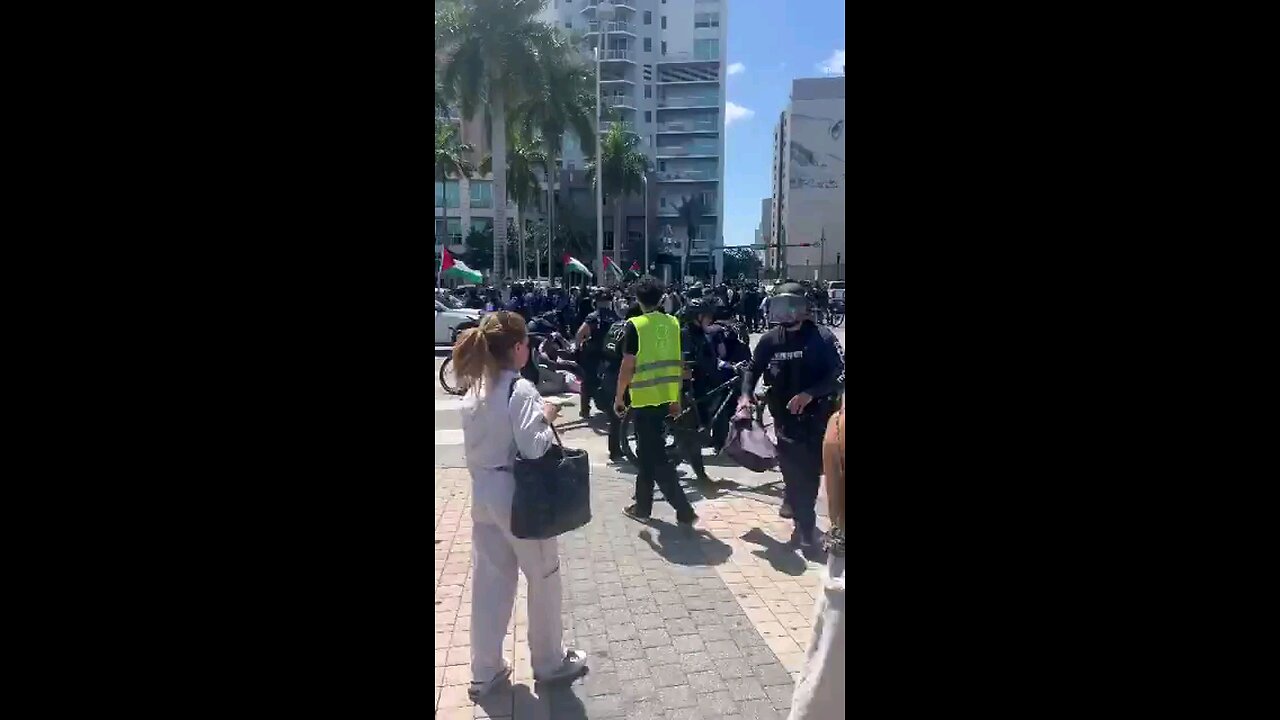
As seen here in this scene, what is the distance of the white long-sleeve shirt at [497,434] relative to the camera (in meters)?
3.21

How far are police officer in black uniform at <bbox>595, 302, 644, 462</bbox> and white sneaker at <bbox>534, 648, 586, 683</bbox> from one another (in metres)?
3.35

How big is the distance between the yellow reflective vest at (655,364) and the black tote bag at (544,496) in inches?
101

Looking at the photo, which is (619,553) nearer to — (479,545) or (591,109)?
(479,545)

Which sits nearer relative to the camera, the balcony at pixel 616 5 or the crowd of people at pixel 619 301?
the crowd of people at pixel 619 301

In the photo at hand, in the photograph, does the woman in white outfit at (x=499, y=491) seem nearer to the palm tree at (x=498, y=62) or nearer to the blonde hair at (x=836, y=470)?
the blonde hair at (x=836, y=470)

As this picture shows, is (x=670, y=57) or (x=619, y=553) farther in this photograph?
(x=670, y=57)

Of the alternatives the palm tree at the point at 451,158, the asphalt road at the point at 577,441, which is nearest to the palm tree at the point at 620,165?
the palm tree at the point at 451,158

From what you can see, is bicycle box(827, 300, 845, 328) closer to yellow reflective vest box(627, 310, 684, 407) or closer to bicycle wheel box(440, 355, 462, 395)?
bicycle wheel box(440, 355, 462, 395)

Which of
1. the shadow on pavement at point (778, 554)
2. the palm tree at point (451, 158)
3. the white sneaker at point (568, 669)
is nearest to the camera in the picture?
the white sneaker at point (568, 669)

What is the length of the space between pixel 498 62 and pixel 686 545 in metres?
24.7

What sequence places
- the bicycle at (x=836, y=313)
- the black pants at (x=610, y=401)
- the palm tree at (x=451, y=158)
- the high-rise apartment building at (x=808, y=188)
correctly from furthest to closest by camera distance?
the high-rise apartment building at (x=808, y=188) → the palm tree at (x=451, y=158) → the bicycle at (x=836, y=313) → the black pants at (x=610, y=401)
